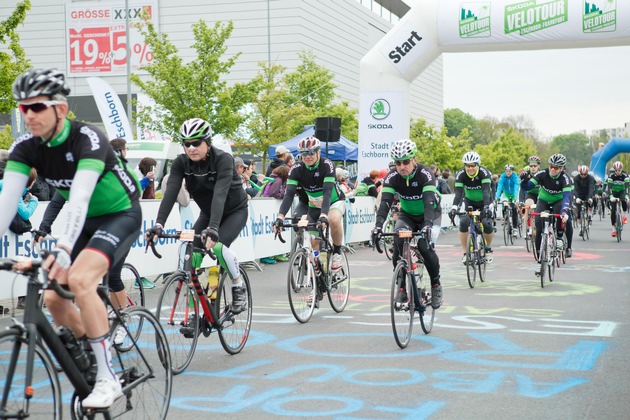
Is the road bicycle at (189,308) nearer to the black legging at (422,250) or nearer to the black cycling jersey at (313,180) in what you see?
the black legging at (422,250)

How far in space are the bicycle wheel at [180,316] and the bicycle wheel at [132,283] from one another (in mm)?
Answer: 1082

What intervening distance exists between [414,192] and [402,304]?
1.43 metres

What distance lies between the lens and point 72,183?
430 cm

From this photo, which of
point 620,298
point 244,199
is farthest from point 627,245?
point 244,199

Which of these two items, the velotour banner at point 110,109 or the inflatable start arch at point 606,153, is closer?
the velotour banner at point 110,109

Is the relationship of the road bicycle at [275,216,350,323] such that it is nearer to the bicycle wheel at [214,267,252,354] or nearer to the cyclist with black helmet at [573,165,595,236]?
the bicycle wheel at [214,267,252,354]

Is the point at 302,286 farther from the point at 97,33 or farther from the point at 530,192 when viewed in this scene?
the point at 97,33

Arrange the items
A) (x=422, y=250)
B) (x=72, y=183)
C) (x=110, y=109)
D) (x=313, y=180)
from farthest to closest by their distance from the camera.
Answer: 1. (x=110, y=109)
2. (x=313, y=180)
3. (x=422, y=250)
4. (x=72, y=183)

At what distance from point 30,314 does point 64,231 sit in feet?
1.39

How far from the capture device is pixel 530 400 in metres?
5.78

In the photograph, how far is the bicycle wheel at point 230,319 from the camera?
7211 mm

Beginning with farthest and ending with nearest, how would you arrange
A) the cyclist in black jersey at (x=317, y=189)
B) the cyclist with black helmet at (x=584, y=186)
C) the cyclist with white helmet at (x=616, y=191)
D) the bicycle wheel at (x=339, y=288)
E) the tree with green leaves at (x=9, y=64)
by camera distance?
the cyclist with white helmet at (x=616, y=191), the cyclist with black helmet at (x=584, y=186), the tree with green leaves at (x=9, y=64), the bicycle wheel at (x=339, y=288), the cyclist in black jersey at (x=317, y=189)

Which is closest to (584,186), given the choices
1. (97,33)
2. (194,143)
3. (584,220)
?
(584,220)

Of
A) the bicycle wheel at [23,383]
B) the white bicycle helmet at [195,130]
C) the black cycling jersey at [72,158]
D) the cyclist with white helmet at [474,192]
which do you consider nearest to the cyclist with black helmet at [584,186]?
the cyclist with white helmet at [474,192]
